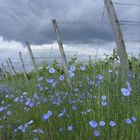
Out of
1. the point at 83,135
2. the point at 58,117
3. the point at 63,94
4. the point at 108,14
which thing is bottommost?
the point at 83,135

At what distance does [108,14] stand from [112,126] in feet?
9.06

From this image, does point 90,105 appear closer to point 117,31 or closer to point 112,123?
point 112,123

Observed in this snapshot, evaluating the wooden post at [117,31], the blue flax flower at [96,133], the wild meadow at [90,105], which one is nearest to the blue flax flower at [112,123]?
the wild meadow at [90,105]

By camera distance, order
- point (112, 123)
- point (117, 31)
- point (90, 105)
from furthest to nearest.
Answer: point (117, 31), point (90, 105), point (112, 123)

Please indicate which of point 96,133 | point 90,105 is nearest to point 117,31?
point 90,105

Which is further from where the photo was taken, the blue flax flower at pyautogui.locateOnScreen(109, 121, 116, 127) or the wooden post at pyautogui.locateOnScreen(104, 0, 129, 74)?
the wooden post at pyautogui.locateOnScreen(104, 0, 129, 74)

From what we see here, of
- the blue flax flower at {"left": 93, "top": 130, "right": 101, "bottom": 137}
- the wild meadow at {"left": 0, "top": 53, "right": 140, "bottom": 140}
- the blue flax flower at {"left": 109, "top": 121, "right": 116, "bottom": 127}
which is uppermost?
the wild meadow at {"left": 0, "top": 53, "right": 140, "bottom": 140}

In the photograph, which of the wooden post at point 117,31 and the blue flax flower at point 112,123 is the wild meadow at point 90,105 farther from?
the wooden post at point 117,31

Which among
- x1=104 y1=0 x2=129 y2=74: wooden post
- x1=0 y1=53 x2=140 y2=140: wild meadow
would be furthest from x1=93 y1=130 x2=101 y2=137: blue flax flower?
x1=104 y1=0 x2=129 y2=74: wooden post

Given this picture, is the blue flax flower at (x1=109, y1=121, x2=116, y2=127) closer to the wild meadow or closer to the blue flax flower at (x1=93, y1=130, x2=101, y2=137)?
the wild meadow

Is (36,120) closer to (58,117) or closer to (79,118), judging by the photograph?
(58,117)

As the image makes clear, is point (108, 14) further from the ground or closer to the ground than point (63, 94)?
further from the ground

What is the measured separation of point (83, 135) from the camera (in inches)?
108

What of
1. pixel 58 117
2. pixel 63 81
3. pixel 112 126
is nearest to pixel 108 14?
pixel 63 81
